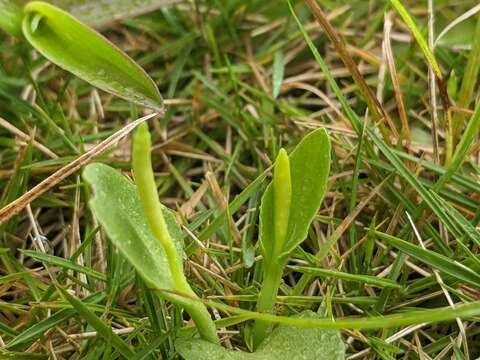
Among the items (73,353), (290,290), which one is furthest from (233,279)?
(73,353)

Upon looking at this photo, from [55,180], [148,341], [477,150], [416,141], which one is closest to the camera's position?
[148,341]

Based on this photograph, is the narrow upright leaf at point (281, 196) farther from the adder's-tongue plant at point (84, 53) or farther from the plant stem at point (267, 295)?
the adder's-tongue plant at point (84, 53)

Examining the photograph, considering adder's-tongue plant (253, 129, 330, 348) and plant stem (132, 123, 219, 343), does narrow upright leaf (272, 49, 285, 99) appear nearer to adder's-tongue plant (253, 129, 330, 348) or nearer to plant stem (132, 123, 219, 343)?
adder's-tongue plant (253, 129, 330, 348)

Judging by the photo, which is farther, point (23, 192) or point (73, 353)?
point (23, 192)

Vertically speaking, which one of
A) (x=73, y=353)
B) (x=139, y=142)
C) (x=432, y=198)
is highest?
(x=139, y=142)

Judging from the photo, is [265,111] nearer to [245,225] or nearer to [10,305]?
[245,225]

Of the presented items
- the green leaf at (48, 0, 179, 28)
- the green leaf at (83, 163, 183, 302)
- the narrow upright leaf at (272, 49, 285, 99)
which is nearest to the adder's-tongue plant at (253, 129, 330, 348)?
the green leaf at (83, 163, 183, 302)

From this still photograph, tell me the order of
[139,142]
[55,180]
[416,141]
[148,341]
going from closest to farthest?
[139,142]
[148,341]
[55,180]
[416,141]
